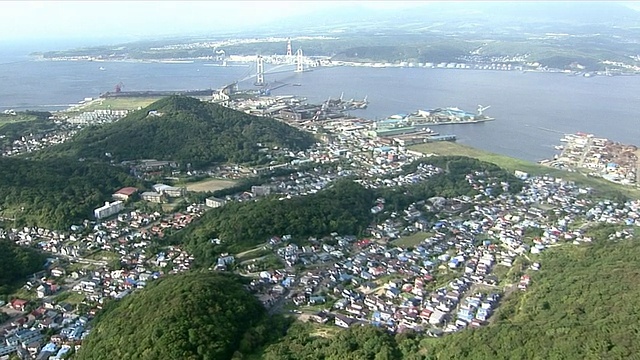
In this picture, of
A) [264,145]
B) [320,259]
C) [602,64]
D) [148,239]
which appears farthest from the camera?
[602,64]

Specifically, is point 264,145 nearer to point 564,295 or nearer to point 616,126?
point 564,295

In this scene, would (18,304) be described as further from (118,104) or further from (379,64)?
(379,64)

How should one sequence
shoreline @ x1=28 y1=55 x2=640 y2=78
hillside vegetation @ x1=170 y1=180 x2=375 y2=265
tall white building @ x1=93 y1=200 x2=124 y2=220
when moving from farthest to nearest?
shoreline @ x1=28 y1=55 x2=640 y2=78 < tall white building @ x1=93 y1=200 x2=124 y2=220 < hillside vegetation @ x1=170 y1=180 x2=375 y2=265

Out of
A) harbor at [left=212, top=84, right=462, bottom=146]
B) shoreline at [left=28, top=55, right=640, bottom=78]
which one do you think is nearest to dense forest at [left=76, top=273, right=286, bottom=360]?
harbor at [left=212, top=84, right=462, bottom=146]

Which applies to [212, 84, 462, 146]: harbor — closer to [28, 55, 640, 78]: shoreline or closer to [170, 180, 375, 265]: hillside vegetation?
[170, 180, 375, 265]: hillside vegetation

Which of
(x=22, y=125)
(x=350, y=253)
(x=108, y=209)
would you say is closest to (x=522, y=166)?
(x=350, y=253)

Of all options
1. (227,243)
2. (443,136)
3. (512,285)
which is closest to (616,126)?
(443,136)
